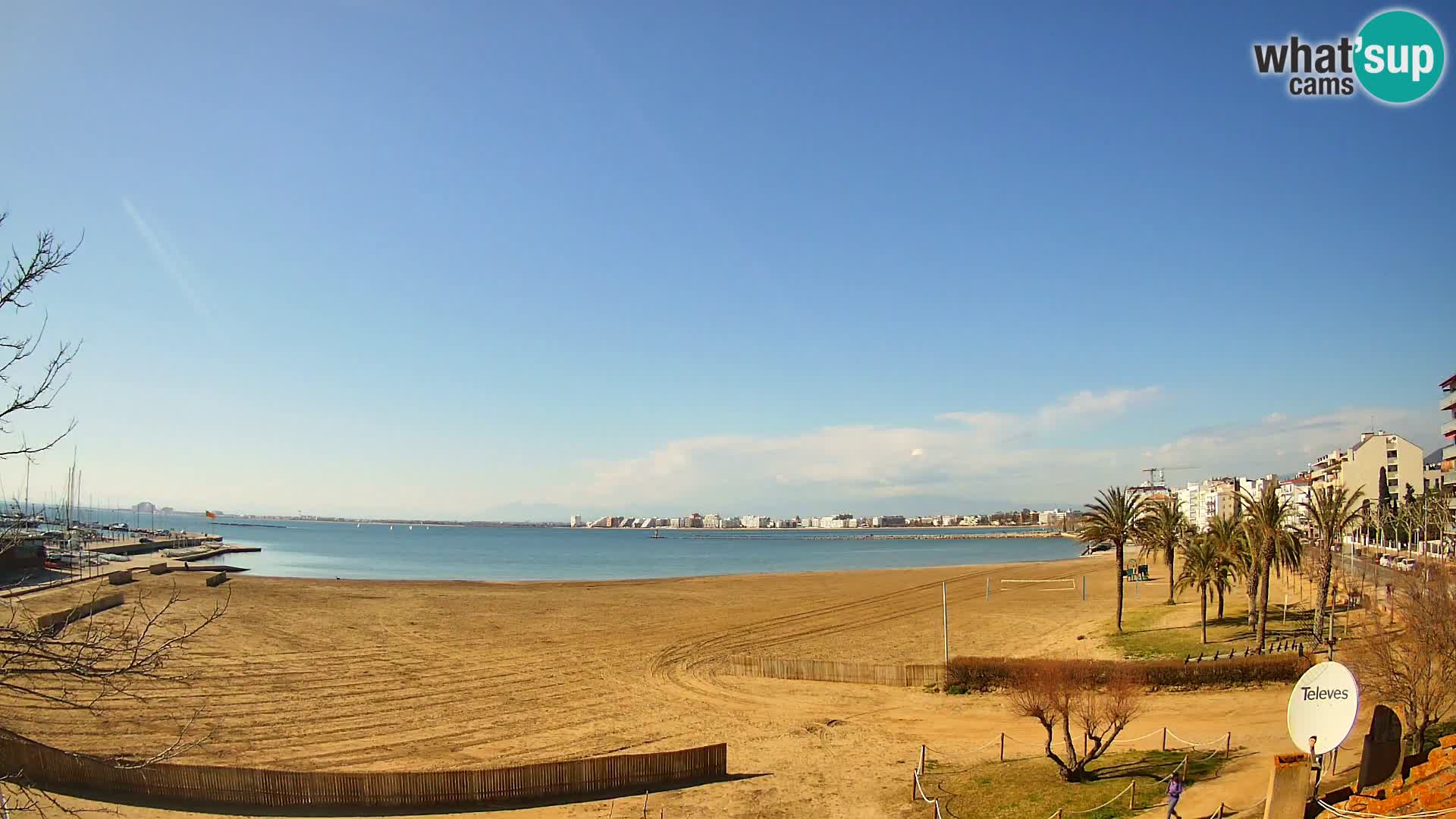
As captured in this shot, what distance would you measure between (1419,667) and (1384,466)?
12412 cm

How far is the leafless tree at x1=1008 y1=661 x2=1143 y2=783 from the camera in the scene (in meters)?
23.6

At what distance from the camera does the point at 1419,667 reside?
21.7 m

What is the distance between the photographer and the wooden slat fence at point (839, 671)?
3734cm

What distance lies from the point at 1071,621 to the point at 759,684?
97.7 ft

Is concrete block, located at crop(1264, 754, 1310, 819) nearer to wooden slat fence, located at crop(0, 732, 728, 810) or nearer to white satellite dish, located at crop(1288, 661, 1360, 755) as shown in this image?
white satellite dish, located at crop(1288, 661, 1360, 755)

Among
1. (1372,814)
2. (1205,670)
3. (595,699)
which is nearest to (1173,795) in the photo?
(1372,814)

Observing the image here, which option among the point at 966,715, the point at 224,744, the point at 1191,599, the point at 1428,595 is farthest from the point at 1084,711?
the point at 1191,599

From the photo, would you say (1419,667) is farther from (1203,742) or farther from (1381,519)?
(1381,519)

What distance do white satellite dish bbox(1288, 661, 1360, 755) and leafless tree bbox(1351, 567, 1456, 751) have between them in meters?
4.63

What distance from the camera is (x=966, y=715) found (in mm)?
32781

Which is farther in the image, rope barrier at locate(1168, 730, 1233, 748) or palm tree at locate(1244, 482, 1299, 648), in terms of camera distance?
palm tree at locate(1244, 482, 1299, 648)

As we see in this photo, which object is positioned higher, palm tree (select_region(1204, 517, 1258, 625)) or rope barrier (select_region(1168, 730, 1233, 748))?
palm tree (select_region(1204, 517, 1258, 625))

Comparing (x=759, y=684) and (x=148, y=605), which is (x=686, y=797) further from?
(x=148, y=605)

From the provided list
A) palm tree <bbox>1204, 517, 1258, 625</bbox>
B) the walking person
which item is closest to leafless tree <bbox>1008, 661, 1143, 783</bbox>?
the walking person
